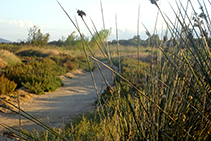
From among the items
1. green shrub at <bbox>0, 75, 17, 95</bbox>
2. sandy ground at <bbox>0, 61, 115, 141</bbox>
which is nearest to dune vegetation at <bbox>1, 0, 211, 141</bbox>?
sandy ground at <bbox>0, 61, 115, 141</bbox>

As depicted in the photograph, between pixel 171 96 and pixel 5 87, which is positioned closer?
pixel 171 96

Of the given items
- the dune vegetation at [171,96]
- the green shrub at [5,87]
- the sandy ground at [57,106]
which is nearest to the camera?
the dune vegetation at [171,96]

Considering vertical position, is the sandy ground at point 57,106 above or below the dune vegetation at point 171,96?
below

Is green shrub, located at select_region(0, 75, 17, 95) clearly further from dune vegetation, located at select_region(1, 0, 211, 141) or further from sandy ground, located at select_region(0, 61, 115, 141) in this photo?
dune vegetation, located at select_region(1, 0, 211, 141)

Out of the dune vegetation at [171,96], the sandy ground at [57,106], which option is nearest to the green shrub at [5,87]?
the sandy ground at [57,106]

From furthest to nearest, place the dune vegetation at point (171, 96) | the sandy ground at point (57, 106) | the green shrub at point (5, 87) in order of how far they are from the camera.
Result: the green shrub at point (5, 87), the sandy ground at point (57, 106), the dune vegetation at point (171, 96)

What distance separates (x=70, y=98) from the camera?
682 centimetres

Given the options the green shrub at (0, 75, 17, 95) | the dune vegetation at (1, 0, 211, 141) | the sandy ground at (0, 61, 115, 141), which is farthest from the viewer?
the green shrub at (0, 75, 17, 95)

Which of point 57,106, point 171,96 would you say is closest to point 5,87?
point 57,106

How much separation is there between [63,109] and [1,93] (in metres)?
1.84

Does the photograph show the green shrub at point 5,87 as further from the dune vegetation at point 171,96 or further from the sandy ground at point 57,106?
the dune vegetation at point 171,96

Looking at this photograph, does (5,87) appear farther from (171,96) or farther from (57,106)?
(171,96)

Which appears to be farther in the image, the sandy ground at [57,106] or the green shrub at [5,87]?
the green shrub at [5,87]

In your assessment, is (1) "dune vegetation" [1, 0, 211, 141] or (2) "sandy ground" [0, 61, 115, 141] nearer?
(1) "dune vegetation" [1, 0, 211, 141]
